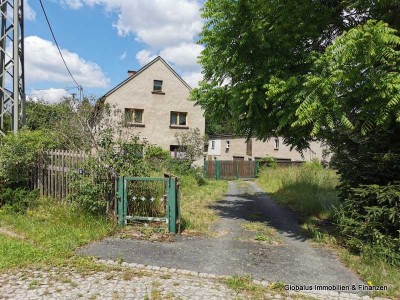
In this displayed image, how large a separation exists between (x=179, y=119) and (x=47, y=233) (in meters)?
22.2

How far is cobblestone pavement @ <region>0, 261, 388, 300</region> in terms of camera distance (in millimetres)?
4410

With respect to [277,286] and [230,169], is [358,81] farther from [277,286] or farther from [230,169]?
[230,169]

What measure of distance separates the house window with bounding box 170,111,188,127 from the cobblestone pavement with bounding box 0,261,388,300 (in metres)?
23.5

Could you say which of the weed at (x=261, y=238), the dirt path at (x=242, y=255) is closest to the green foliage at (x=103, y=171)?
the dirt path at (x=242, y=255)

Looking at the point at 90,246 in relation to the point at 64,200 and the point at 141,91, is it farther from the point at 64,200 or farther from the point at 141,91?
the point at 141,91

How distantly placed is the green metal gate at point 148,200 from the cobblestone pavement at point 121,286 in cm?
222

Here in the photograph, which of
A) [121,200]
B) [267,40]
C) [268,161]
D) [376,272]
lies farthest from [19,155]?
[268,161]

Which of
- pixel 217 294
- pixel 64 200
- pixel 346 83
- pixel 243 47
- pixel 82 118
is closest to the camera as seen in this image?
pixel 217 294

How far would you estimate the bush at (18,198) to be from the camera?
8812 millimetres

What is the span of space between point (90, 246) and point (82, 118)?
15.0 ft

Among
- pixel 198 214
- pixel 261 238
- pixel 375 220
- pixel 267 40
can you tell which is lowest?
pixel 261 238

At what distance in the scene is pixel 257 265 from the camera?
5.75 m

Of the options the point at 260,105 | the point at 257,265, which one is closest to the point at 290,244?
the point at 257,265

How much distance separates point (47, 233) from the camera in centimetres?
686
